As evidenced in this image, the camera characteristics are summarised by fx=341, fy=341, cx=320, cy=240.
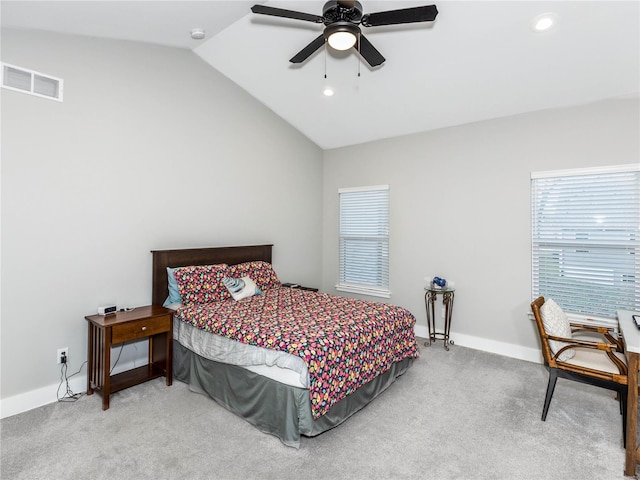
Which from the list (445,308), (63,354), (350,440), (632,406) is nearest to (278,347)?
(350,440)

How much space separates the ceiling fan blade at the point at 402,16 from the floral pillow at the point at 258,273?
279 centimetres

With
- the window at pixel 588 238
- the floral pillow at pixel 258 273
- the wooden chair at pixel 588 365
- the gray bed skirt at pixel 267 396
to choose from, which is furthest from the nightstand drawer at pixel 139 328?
the window at pixel 588 238

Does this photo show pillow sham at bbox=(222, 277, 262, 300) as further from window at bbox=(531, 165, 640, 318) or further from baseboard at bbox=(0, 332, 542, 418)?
window at bbox=(531, 165, 640, 318)

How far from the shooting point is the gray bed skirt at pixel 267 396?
2.29 meters

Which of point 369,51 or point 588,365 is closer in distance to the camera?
point 588,365

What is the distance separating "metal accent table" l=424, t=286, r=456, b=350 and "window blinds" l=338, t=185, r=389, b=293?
28.0 inches

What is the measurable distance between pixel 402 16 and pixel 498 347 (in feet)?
12.0

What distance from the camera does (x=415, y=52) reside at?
128 inches

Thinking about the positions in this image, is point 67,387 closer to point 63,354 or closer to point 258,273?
point 63,354

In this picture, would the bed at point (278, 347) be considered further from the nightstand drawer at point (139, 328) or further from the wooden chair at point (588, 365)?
the wooden chair at point (588, 365)

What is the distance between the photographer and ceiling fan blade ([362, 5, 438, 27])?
213 cm

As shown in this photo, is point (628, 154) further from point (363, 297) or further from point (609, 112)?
point (363, 297)

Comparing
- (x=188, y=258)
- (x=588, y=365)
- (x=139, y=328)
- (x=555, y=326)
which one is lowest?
(x=588, y=365)

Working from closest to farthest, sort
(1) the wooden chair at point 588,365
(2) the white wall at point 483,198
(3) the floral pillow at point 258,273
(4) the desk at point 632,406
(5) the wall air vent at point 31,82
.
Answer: (4) the desk at point 632,406 < (1) the wooden chair at point 588,365 < (5) the wall air vent at point 31,82 < (2) the white wall at point 483,198 < (3) the floral pillow at point 258,273
